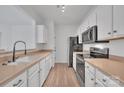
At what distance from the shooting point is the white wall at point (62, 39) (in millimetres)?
8734

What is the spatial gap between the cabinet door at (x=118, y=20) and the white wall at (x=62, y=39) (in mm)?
6493

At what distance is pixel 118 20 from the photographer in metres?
2.12

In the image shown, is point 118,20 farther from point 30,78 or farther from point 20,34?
point 20,34

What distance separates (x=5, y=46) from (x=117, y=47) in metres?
4.84

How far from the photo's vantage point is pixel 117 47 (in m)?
2.82

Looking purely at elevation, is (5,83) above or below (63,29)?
below

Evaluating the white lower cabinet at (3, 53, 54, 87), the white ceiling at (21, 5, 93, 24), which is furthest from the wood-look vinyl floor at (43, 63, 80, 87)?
the white ceiling at (21, 5, 93, 24)

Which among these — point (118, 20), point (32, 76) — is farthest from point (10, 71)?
point (118, 20)

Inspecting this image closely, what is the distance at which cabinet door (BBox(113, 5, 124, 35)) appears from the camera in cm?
199

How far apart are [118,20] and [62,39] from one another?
6.69 m

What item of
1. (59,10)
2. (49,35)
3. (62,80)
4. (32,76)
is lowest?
(62,80)

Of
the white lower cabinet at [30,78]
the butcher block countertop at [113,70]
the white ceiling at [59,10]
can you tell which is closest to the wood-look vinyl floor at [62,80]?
the white lower cabinet at [30,78]
